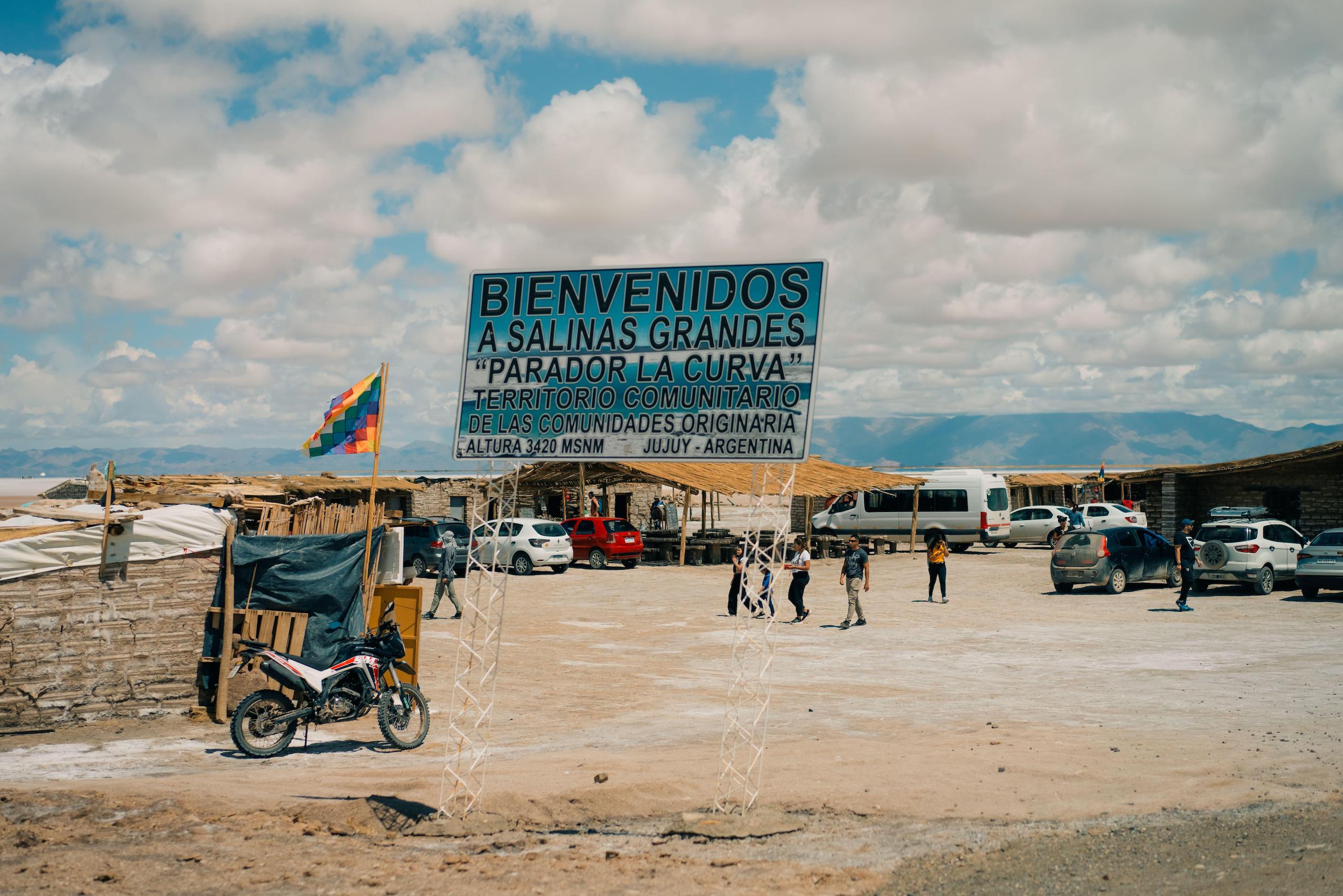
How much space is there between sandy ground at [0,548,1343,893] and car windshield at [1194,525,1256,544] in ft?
21.6

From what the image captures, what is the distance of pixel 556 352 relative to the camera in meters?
8.49

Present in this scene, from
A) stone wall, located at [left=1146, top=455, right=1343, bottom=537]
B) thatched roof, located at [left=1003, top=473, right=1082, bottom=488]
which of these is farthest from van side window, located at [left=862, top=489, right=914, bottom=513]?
thatched roof, located at [left=1003, top=473, right=1082, bottom=488]

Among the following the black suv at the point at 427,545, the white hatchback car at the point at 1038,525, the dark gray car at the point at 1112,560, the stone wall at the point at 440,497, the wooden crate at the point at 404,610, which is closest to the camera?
the wooden crate at the point at 404,610

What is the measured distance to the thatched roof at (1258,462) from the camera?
30.5 meters

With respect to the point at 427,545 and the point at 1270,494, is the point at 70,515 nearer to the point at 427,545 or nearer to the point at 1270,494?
the point at 427,545

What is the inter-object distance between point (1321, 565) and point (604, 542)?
1735cm

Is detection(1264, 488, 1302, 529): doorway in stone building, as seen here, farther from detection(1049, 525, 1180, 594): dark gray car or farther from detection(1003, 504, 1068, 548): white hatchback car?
detection(1049, 525, 1180, 594): dark gray car

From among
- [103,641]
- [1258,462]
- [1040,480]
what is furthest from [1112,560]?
[1040,480]

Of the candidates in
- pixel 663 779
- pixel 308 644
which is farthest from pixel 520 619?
pixel 663 779

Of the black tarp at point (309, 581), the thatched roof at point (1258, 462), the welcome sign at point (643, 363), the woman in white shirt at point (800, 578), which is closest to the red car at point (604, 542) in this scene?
the woman in white shirt at point (800, 578)

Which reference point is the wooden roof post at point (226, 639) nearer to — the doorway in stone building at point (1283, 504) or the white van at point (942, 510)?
the white van at point (942, 510)

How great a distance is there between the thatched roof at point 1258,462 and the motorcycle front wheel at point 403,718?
80.8ft

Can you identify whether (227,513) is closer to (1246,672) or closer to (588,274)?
(588,274)

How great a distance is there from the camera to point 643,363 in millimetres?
8305
